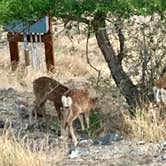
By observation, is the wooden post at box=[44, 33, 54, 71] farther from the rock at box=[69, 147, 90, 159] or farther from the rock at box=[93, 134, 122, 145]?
the rock at box=[69, 147, 90, 159]

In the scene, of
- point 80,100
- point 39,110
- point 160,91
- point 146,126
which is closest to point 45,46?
point 39,110

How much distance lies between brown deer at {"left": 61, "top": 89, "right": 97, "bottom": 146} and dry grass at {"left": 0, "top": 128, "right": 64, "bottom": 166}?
84cm

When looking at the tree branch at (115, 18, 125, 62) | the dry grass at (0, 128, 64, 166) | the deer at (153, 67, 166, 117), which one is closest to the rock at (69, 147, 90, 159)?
the dry grass at (0, 128, 64, 166)

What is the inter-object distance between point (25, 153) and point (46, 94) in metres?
3.15

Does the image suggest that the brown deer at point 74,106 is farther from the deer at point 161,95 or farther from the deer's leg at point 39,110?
the deer at point 161,95

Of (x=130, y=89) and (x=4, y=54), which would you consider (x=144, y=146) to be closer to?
(x=130, y=89)

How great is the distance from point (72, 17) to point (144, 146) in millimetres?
1844

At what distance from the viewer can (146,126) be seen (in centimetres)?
865

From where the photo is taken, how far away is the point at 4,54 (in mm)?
17828

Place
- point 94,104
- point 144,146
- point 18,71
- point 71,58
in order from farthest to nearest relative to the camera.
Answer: point 71,58, point 18,71, point 94,104, point 144,146

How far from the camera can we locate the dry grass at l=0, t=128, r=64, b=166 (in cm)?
727

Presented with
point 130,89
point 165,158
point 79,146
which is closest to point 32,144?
point 79,146

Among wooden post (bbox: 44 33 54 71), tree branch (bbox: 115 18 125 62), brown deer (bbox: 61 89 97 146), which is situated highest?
tree branch (bbox: 115 18 125 62)

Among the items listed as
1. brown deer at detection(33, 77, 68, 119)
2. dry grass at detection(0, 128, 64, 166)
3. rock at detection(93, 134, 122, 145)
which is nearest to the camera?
dry grass at detection(0, 128, 64, 166)
